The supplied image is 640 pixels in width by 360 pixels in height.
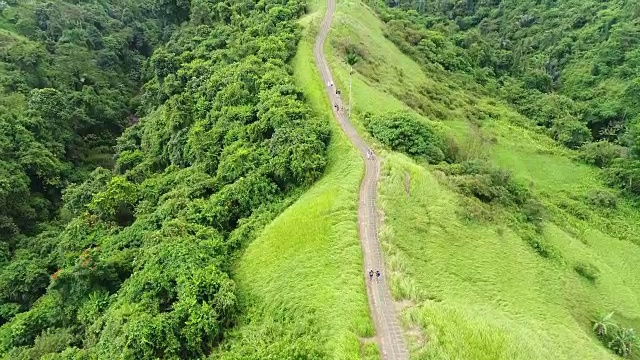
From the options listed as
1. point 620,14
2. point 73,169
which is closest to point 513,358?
point 73,169

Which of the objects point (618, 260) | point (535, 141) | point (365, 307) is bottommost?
point (618, 260)

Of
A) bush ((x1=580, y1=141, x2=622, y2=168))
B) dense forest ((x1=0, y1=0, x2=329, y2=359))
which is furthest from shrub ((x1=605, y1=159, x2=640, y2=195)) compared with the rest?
dense forest ((x1=0, y1=0, x2=329, y2=359))

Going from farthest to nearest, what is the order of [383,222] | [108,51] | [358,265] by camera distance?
[108,51] → [383,222] → [358,265]

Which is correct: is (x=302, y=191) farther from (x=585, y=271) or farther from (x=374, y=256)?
(x=585, y=271)

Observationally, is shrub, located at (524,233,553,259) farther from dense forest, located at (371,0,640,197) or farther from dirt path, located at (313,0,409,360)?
dense forest, located at (371,0,640,197)

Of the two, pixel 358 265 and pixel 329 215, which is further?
pixel 329 215

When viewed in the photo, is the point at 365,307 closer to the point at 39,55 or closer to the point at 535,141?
the point at 535,141

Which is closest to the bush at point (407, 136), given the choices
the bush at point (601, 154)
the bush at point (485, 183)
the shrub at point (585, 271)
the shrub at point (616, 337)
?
the bush at point (485, 183)

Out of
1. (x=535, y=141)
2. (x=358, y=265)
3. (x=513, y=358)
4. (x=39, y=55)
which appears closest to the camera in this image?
(x=513, y=358)
